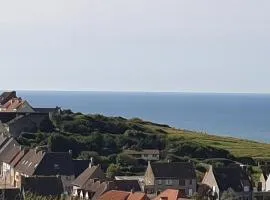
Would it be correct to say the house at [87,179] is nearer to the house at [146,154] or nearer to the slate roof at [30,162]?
the slate roof at [30,162]

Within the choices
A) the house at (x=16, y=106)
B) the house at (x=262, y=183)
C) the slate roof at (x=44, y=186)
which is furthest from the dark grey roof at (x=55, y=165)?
the house at (x=16, y=106)

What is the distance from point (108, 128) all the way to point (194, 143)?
8.12m

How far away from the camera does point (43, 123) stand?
2854 inches

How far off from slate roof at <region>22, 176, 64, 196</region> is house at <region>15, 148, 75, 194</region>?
23.2ft

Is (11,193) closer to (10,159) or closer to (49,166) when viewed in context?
(49,166)

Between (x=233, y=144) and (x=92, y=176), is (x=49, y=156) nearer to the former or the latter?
(x=92, y=176)

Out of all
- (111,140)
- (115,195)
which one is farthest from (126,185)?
(111,140)

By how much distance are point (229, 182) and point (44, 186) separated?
13.7 m

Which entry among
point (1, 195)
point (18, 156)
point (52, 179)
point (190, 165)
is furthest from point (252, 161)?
point (1, 195)

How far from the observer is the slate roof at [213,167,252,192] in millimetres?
52312

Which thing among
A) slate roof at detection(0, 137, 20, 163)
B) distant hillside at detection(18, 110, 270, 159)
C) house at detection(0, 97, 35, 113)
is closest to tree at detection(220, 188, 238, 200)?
slate roof at detection(0, 137, 20, 163)

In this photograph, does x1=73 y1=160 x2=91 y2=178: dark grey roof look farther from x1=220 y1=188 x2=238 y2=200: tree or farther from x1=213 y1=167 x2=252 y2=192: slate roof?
x1=220 y1=188 x2=238 y2=200: tree

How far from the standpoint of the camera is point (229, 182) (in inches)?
2072

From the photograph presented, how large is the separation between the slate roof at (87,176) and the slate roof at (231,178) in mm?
7431
